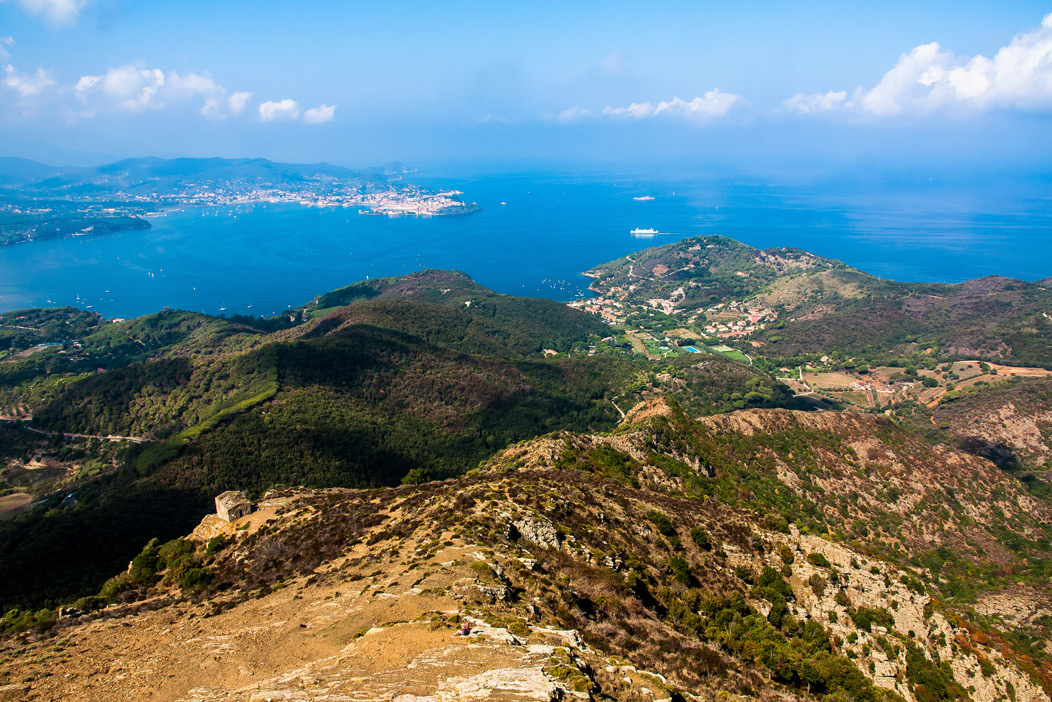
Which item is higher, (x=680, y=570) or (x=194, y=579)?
(x=194, y=579)

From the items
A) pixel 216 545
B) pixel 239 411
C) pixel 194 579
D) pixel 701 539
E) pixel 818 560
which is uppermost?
pixel 194 579

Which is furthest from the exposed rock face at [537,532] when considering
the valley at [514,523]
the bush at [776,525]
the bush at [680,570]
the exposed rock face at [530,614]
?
the bush at [776,525]

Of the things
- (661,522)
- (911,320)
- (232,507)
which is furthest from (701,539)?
(911,320)

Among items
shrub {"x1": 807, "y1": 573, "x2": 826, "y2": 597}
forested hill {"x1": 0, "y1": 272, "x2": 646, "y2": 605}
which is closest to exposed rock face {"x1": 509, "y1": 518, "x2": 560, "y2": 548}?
shrub {"x1": 807, "y1": 573, "x2": 826, "y2": 597}

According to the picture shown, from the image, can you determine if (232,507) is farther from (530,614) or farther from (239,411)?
(239,411)

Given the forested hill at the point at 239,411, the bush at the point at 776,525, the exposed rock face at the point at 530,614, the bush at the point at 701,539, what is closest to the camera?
the exposed rock face at the point at 530,614

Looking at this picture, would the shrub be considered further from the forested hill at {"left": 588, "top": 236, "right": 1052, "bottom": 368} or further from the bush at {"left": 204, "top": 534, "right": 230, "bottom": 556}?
the forested hill at {"left": 588, "top": 236, "right": 1052, "bottom": 368}

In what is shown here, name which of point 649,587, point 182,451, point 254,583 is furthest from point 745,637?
point 182,451

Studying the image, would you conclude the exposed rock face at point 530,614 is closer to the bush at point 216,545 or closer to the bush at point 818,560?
the bush at point 818,560

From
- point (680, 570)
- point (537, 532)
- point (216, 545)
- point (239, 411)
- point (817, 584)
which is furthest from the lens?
point (239, 411)

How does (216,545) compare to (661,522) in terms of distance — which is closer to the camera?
(216,545)

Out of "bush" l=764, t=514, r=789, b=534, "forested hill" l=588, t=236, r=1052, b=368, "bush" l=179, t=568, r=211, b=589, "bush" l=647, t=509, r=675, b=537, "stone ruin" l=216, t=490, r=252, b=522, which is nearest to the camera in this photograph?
"bush" l=179, t=568, r=211, b=589
